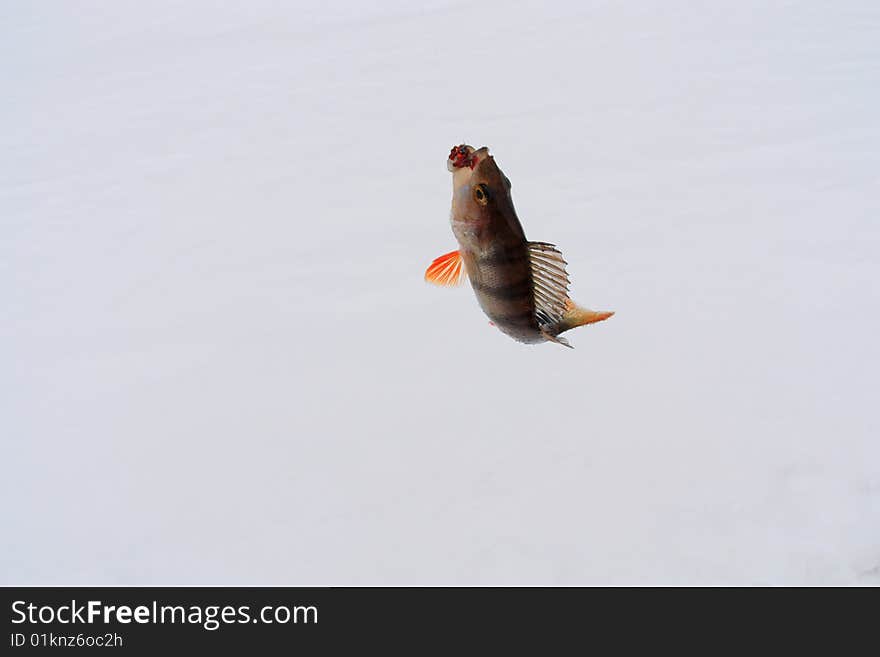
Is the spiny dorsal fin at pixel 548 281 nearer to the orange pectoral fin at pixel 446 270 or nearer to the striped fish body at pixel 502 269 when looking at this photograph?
the striped fish body at pixel 502 269

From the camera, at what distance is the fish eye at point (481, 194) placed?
1786 millimetres

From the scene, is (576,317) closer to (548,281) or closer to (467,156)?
(548,281)

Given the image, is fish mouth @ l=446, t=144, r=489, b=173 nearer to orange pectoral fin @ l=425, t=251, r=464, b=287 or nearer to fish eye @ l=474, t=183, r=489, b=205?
fish eye @ l=474, t=183, r=489, b=205

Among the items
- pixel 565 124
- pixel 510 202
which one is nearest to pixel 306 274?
pixel 565 124

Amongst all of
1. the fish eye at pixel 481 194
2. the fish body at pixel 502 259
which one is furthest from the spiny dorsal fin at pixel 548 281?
the fish eye at pixel 481 194

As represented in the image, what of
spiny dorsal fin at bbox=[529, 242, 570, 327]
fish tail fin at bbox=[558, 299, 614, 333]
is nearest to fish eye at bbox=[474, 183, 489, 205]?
spiny dorsal fin at bbox=[529, 242, 570, 327]

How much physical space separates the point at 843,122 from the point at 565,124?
6.92 ft

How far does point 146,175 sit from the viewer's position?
24.4 ft

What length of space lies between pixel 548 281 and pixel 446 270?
0.78 ft

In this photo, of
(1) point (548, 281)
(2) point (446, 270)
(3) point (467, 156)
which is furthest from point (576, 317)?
(3) point (467, 156)

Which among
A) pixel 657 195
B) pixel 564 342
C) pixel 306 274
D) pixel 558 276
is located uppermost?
pixel 657 195

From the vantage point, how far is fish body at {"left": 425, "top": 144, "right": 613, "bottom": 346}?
1.80 metres

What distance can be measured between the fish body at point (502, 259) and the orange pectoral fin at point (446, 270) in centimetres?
2

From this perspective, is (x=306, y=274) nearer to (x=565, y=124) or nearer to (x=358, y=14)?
(x=565, y=124)
